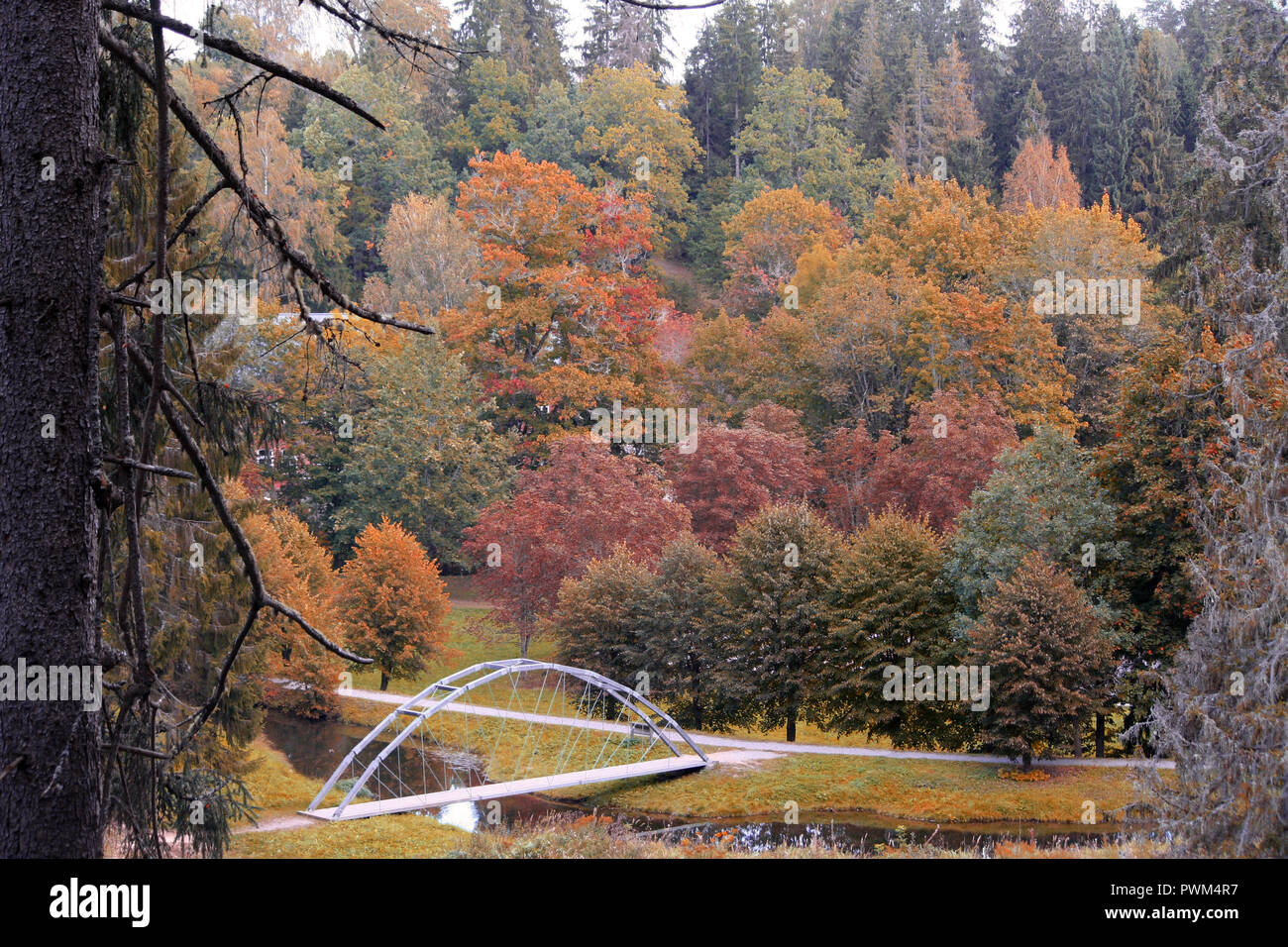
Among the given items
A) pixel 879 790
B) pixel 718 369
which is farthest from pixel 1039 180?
Answer: pixel 879 790

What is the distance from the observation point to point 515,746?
27781mm

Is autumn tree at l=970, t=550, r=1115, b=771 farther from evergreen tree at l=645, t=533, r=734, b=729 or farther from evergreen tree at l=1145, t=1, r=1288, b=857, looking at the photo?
evergreen tree at l=645, t=533, r=734, b=729

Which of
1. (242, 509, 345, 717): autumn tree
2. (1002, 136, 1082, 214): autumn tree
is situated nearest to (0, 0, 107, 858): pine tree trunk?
(242, 509, 345, 717): autumn tree

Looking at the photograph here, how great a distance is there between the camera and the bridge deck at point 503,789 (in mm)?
19641

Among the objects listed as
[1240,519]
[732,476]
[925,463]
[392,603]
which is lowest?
[392,603]

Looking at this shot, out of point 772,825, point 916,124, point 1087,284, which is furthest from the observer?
point 916,124

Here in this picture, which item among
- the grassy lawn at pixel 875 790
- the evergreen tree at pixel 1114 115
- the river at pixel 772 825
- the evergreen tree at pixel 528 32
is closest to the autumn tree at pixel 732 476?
the grassy lawn at pixel 875 790

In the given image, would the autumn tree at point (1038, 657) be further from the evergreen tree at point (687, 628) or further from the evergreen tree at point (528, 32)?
the evergreen tree at point (528, 32)

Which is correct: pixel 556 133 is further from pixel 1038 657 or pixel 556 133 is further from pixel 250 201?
pixel 250 201

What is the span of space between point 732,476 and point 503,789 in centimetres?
1447

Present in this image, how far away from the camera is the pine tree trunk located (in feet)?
12.2

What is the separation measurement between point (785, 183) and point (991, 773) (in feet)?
136

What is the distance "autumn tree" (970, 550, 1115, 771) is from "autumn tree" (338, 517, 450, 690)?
14755 millimetres

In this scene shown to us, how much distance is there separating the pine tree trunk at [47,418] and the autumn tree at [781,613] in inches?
957
